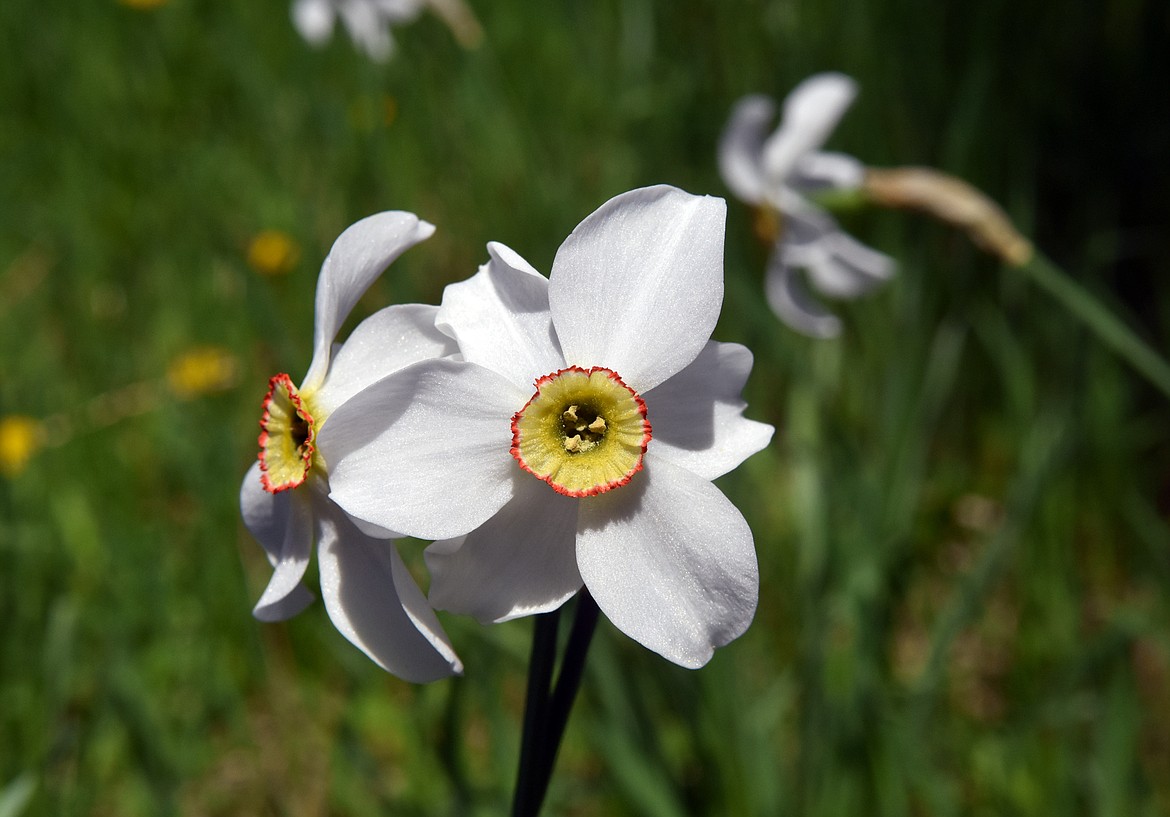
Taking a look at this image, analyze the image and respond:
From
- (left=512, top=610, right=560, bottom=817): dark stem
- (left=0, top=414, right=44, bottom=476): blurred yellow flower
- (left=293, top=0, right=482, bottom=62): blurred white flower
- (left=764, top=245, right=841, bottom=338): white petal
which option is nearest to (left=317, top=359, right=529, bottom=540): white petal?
(left=512, top=610, right=560, bottom=817): dark stem

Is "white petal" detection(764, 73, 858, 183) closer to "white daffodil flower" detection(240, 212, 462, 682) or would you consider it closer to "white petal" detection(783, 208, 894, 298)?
"white petal" detection(783, 208, 894, 298)

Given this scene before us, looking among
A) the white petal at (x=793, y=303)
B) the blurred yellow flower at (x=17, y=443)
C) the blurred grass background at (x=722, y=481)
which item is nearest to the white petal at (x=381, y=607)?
the blurred grass background at (x=722, y=481)

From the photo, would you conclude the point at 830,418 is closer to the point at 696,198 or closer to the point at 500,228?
the point at 696,198

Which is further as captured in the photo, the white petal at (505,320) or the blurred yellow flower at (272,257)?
the blurred yellow flower at (272,257)

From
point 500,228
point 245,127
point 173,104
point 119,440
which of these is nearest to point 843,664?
point 500,228

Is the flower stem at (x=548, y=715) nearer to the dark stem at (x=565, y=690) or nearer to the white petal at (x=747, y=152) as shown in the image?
the dark stem at (x=565, y=690)

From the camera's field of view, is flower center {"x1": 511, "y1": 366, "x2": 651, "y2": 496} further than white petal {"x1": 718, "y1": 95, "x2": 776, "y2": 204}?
No

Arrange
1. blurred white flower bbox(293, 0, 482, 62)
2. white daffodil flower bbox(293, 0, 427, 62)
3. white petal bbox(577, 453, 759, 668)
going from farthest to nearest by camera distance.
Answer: white daffodil flower bbox(293, 0, 427, 62), blurred white flower bbox(293, 0, 482, 62), white petal bbox(577, 453, 759, 668)
